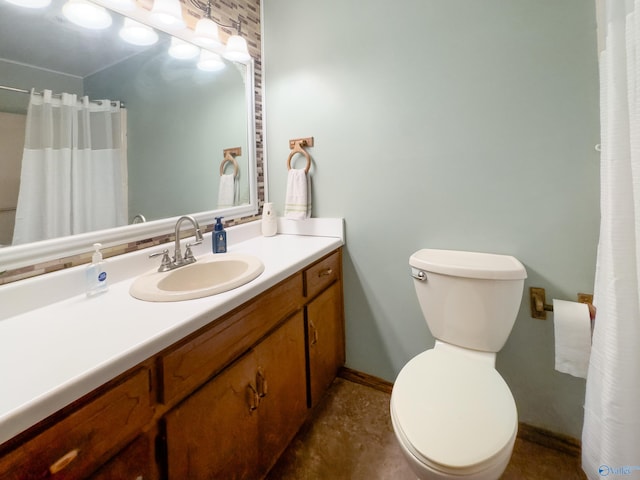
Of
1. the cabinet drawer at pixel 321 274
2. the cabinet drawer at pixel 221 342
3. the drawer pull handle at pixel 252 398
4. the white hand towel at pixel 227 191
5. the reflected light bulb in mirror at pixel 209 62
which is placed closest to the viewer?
the cabinet drawer at pixel 221 342

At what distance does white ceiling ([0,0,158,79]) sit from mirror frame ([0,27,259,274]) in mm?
546

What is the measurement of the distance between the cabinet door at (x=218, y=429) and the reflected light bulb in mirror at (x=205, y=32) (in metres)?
1.42

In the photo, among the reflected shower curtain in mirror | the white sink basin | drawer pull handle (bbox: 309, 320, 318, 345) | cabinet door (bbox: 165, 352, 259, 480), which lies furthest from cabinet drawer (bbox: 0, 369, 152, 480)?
drawer pull handle (bbox: 309, 320, 318, 345)

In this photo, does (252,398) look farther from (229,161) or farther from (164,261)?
(229,161)

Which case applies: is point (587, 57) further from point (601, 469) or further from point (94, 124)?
point (94, 124)

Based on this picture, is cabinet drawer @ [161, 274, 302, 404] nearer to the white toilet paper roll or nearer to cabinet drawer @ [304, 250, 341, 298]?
cabinet drawer @ [304, 250, 341, 298]

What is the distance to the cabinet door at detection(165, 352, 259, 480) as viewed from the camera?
0.74 meters

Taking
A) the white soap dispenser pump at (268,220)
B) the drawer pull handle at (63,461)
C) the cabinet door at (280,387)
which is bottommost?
the cabinet door at (280,387)

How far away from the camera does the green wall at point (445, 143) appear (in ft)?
3.66

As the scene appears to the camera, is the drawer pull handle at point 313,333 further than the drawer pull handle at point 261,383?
Yes

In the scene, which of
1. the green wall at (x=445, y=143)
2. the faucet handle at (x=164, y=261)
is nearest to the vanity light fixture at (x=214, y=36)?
the green wall at (x=445, y=143)

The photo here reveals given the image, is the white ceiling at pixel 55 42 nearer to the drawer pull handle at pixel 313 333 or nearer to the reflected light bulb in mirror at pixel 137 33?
the reflected light bulb in mirror at pixel 137 33

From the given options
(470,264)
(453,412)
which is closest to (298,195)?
(470,264)

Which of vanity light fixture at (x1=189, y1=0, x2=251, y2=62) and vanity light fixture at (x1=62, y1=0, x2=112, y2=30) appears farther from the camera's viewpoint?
vanity light fixture at (x1=189, y1=0, x2=251, y2=62)
